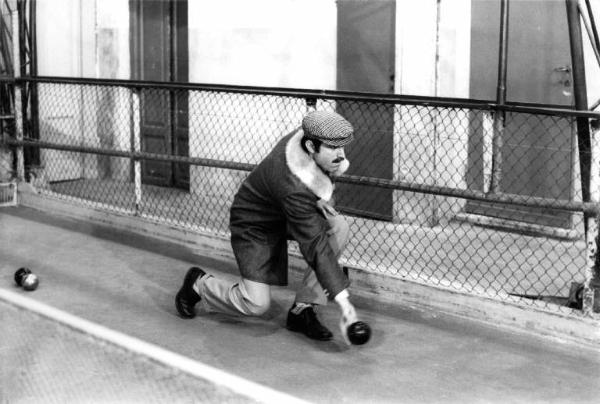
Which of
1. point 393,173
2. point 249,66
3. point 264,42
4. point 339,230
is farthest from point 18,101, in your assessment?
point 339,230

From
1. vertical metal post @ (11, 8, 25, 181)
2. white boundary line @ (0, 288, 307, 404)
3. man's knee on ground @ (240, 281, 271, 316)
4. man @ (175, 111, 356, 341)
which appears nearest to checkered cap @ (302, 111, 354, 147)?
man @ (175, 111, 356, 341)

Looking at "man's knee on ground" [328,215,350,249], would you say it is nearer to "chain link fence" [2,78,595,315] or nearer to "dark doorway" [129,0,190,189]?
"chain link fence" [2,78,595,315]

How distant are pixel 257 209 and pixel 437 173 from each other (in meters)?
3.26

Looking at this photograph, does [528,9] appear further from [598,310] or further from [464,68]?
[598,310]

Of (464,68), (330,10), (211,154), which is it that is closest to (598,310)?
(464,68)

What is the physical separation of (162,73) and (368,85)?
3.20 metres

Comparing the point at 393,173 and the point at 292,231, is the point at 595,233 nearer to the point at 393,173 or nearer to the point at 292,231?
the point at 292,231

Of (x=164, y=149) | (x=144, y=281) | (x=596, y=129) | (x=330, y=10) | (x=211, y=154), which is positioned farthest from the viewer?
(x=164, y=149)

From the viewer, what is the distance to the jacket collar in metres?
5.53

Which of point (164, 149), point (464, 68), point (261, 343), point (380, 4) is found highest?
point (380, 4)

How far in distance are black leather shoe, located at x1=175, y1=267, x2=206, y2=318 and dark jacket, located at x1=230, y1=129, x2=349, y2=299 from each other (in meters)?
0.45

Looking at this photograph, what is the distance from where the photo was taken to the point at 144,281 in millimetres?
7406

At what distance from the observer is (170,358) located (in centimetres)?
275

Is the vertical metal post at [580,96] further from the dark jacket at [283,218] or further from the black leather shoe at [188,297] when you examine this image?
the black leather shoe at [188,297]
